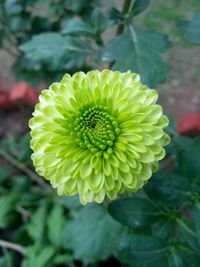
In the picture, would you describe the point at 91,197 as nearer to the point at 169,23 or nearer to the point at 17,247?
the point at 17,247

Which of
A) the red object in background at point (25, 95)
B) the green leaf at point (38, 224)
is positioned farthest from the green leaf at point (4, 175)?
the red object in background at point (25, 95)

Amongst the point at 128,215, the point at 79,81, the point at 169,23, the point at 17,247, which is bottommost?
the point at 17,247

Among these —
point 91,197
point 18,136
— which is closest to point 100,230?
point 91,197

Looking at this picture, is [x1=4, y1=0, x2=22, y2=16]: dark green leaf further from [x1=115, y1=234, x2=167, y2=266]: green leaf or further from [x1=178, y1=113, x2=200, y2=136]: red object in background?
[x1=115, y1=234, x2=167, y2=266]: green leaf

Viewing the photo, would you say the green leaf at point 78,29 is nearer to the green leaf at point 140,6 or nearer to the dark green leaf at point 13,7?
the green leaf at point 140,6

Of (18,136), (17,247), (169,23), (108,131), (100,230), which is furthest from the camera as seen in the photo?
(169,23)

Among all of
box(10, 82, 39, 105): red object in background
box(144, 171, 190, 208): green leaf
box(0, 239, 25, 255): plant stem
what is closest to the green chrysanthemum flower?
box(144, 171, 190, 208): green leaf
